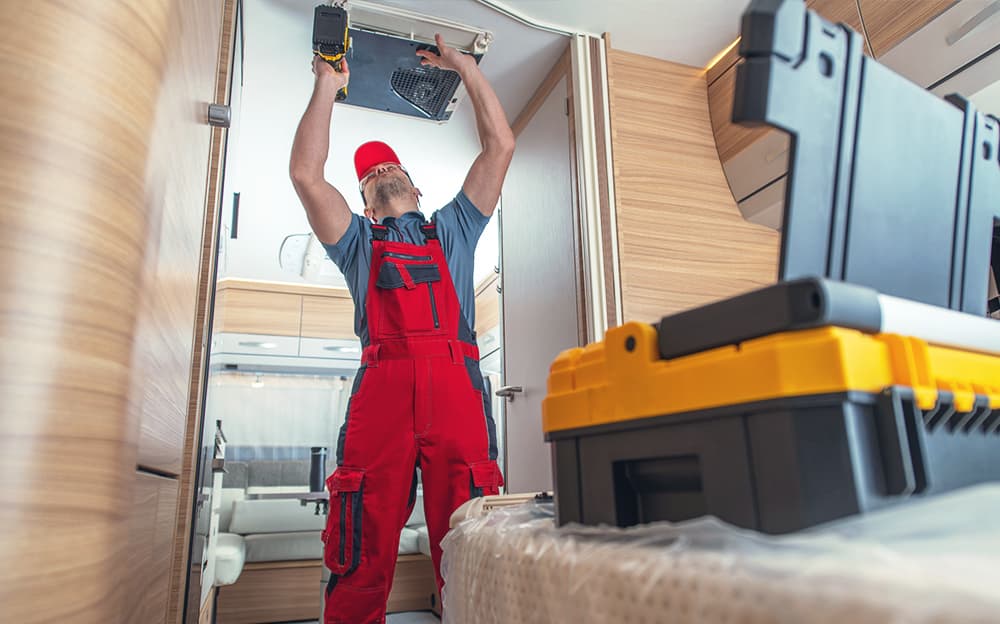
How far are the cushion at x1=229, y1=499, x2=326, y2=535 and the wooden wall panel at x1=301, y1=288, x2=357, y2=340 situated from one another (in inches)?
51.1

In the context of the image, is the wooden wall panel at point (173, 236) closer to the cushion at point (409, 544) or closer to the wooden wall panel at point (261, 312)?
the cushion at point (409, 544)

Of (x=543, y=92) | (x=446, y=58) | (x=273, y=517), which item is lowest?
(x=273, y=517)

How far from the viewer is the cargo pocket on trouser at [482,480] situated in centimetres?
149

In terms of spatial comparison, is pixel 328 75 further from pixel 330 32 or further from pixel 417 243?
pixel 417 243

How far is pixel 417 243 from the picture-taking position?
180 cm

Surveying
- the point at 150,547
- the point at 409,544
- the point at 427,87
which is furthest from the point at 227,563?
the point at 150,547

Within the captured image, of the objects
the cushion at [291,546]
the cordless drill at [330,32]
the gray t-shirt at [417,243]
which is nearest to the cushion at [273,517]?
the cushion at [291,546]

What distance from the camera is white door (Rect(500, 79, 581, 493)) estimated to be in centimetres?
224

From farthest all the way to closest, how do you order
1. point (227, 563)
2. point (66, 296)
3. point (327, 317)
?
point (327, 317) < point (227, 563) < point (66, 296)

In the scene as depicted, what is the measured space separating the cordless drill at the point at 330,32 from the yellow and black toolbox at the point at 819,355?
1544 millimetres

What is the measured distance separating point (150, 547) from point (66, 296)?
532 mm

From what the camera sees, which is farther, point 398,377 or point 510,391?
point 510,391

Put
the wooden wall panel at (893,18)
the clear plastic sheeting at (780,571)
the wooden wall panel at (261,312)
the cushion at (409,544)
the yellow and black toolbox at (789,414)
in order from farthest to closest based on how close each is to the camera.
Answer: the wooden wall panel at (261,312) → the cushion at (409,544) → the wooden wall panel at (893,18) → the yellow and black toolbox at (789,414) → the clear plastic sheeting at (780,571)

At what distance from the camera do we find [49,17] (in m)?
0.48
